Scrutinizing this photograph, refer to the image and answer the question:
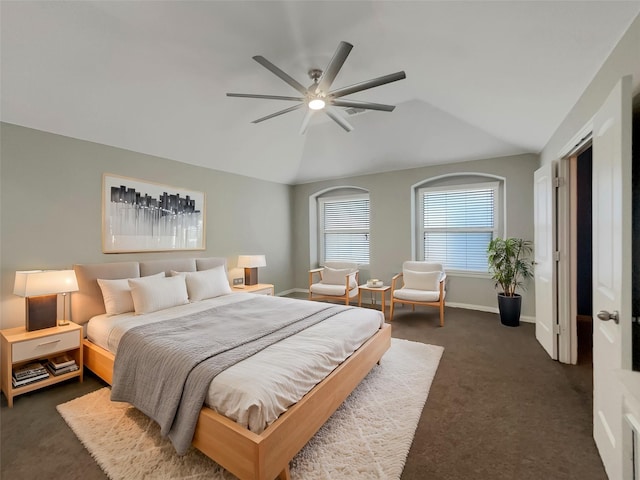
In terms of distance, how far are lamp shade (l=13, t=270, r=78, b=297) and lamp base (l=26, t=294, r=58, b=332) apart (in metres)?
0.15

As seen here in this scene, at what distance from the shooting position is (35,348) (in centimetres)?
250

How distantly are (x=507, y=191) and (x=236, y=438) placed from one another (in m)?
4.95

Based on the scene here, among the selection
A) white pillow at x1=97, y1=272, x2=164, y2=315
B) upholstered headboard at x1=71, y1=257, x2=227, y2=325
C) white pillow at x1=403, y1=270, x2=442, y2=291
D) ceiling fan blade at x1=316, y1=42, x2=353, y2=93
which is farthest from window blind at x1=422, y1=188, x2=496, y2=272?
white pillow at x1=97, y1=272, x2=164, y2=315

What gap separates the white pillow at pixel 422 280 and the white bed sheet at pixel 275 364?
2.09m

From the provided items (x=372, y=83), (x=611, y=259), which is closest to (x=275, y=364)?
(x=611, y=259)

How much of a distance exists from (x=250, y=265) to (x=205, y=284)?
116 cm

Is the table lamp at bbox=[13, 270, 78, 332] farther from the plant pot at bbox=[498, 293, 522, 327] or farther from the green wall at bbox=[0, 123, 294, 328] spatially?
the plant pot at bbox=[498, 293, 522, 327]

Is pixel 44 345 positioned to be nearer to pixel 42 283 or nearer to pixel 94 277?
pixel 42 283

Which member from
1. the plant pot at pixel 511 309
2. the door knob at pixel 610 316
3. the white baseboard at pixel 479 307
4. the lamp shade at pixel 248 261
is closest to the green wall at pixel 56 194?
the lamp shade at pixel 248 261

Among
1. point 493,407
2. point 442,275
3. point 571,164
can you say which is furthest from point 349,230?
point 493,407

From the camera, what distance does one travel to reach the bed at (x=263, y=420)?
1443 millimetres

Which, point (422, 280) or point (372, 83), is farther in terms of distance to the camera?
point (422, 280)

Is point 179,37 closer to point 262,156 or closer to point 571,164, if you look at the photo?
A: point 262,156

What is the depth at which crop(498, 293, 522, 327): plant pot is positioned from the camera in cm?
411
